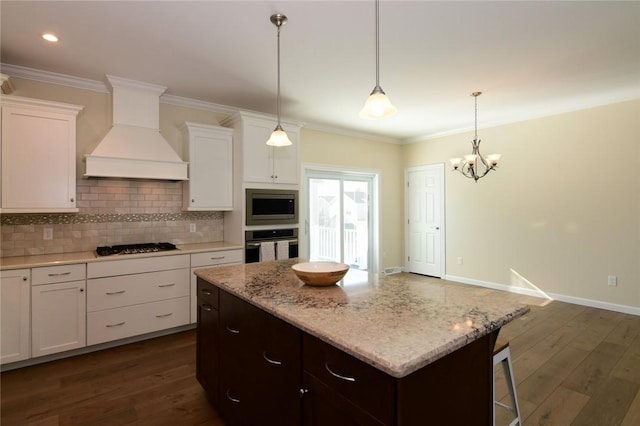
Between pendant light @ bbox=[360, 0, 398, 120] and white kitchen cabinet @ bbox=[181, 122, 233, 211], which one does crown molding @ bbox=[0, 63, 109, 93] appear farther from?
pendant light @ bbox=[360, 0, 398, 120]

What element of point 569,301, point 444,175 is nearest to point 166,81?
point 444,175

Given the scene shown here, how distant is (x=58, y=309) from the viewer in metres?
2.77

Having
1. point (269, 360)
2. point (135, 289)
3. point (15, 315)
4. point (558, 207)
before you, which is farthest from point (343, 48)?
point (558, 207)

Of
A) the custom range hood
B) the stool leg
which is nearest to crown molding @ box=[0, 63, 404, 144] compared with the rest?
the custom range hood

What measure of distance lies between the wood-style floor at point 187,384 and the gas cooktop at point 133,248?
920 mm

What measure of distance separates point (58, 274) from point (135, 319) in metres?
0.77

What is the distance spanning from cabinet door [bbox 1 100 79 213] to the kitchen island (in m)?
2.08

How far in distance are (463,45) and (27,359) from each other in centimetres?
448

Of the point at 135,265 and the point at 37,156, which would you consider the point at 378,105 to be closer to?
the point at 135,265

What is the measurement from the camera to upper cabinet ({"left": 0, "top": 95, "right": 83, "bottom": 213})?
8.91ft

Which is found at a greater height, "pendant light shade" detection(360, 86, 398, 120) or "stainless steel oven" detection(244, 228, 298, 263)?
"pendant light shade" detection(360, 86, 398, 120)

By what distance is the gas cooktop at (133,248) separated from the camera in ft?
10.3

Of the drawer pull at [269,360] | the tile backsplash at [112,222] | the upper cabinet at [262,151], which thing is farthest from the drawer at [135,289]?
the drawer pull at [269,360]

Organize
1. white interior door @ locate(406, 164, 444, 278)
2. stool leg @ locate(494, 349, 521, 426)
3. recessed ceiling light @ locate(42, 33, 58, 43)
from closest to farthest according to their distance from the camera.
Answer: stool leg @ locate(494, 349, 521, 426) → recessed ceiling light @ locate(42, 33, 58, 43) → white interior door @ locate(406, 164, 444, 278)
